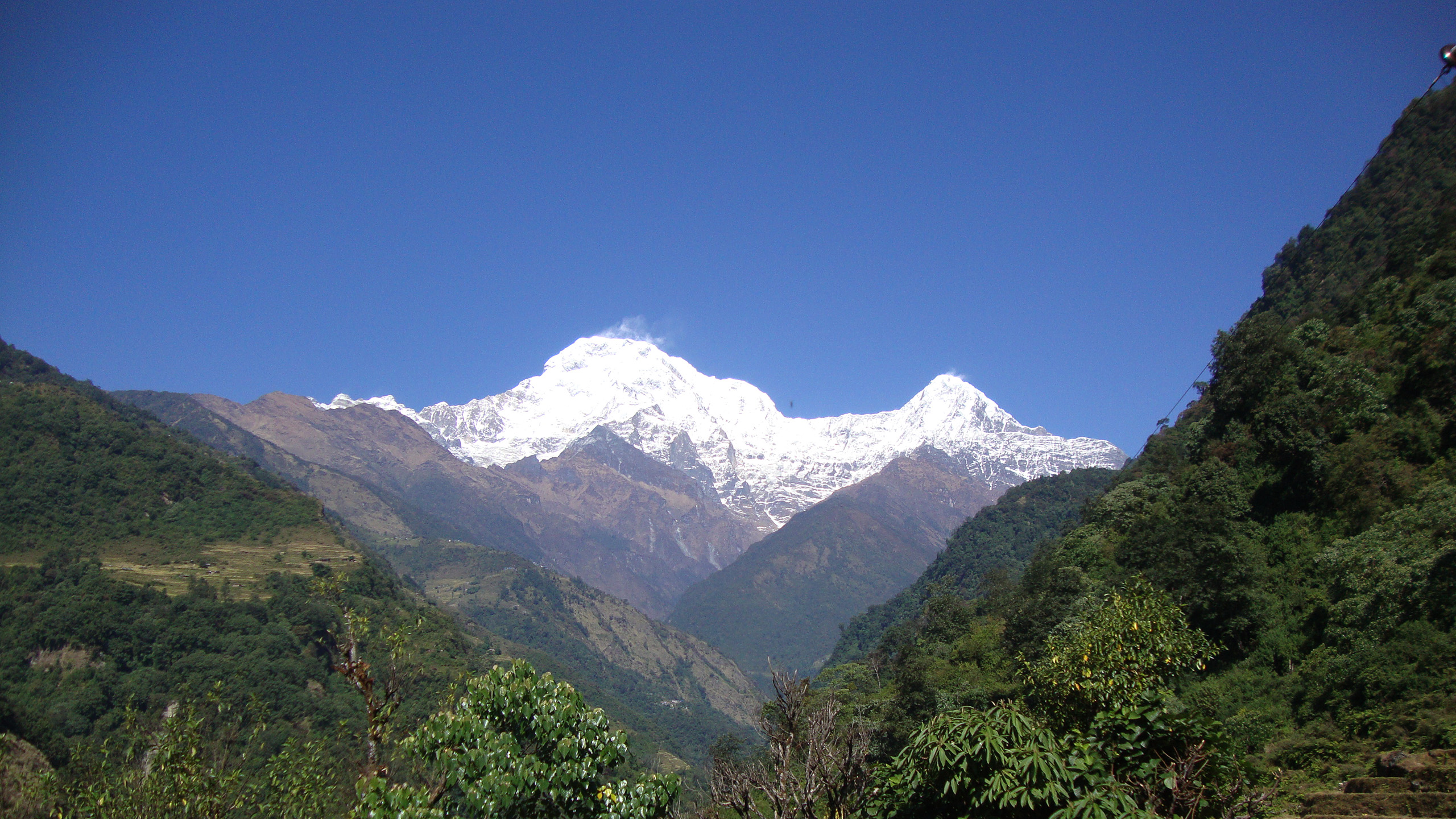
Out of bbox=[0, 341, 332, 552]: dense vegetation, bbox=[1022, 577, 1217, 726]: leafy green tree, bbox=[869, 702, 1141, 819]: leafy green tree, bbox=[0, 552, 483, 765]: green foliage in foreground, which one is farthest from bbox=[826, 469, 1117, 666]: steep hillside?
bbox=[869, 702, 1141, 819]: leafy green tree

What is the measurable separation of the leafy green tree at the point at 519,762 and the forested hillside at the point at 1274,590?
4.95m

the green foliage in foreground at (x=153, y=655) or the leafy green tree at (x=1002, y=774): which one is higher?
the leafy green tree at (x=1002, y=774)

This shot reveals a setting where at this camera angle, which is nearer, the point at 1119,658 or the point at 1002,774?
the point at 1002,774

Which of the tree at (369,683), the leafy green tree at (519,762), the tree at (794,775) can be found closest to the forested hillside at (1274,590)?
the tree at (794,775)

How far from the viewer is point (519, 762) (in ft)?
40.5

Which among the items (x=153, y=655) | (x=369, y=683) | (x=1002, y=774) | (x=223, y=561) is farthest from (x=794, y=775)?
(x=223, y=561)

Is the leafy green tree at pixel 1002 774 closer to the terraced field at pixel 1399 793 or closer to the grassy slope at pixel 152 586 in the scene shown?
the terraced field at pixel 1399 793

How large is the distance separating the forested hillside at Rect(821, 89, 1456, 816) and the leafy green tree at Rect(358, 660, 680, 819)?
4.95 m

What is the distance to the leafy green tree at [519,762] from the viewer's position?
11.8 meters

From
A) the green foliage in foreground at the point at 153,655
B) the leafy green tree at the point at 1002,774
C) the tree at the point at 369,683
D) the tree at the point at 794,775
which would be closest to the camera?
the leafy green tree at the point at 1002,774

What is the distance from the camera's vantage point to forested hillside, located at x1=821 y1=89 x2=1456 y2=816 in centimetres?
1691

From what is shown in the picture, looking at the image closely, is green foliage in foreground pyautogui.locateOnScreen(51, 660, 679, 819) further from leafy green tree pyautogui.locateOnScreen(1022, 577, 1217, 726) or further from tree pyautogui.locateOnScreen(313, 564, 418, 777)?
leafy green tree pyautogui.locateOnScreen(1022, 577, 1217, 726)

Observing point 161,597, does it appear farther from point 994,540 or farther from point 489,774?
point 994,540

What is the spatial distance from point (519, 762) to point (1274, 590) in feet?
117
